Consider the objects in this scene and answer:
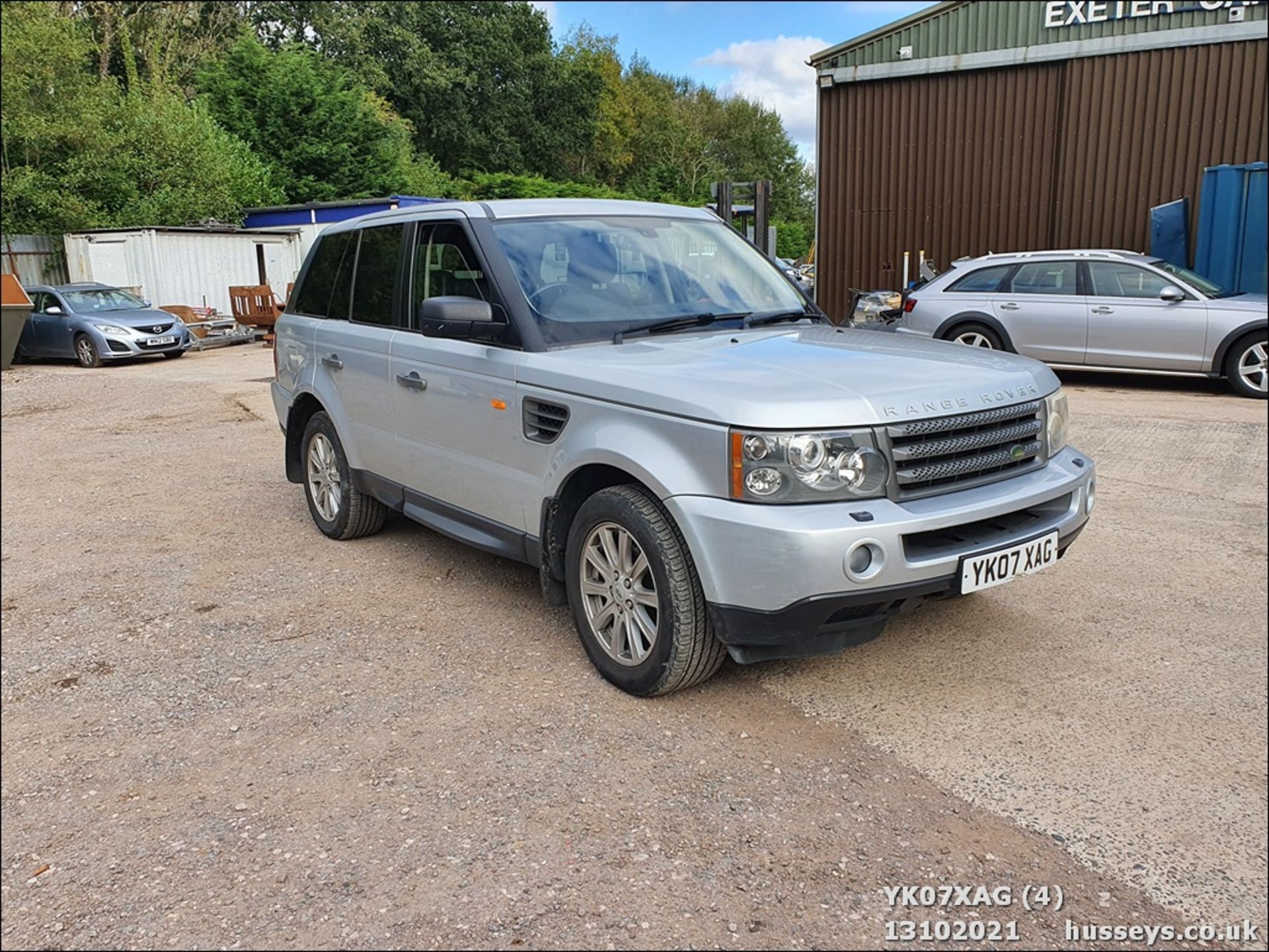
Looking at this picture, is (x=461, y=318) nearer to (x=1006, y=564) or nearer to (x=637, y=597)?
(x=637, y=597)

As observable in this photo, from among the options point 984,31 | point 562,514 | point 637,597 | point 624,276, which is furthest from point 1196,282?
point 637,597

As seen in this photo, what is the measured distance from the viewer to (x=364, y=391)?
516 cm

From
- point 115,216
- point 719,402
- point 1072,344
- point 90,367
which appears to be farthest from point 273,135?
point 719,402

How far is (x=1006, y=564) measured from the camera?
3.32m

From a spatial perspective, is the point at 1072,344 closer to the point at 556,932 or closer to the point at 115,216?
the point at 556,932

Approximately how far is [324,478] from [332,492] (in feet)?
0.36

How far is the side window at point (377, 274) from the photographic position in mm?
5059

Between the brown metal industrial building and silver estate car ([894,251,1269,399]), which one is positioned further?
the brown metal industrial building

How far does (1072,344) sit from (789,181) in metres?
49.3

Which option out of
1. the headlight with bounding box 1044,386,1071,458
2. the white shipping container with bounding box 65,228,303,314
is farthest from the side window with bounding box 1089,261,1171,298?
the white shipping container with bounding box 65,228,303,314

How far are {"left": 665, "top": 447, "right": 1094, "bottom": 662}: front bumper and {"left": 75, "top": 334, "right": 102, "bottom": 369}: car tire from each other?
16681 millimetres

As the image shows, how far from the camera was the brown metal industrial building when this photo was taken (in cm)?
1468

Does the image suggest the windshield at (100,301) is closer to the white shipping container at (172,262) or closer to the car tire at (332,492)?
the white shipping container at (172,262)
